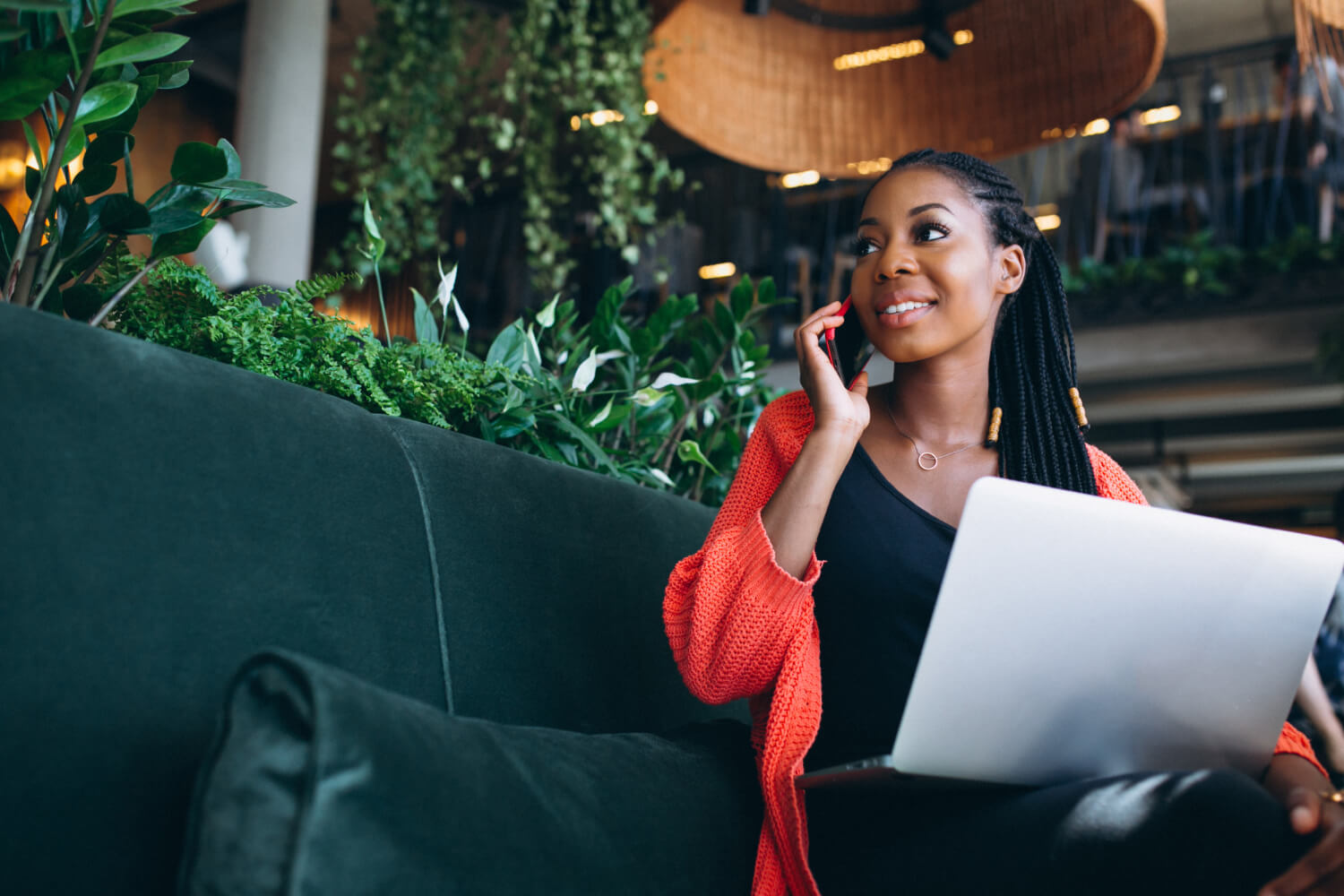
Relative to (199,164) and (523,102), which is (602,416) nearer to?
(199,164)

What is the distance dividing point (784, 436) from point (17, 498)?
85cm

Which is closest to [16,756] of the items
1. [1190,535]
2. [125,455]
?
[125,455]

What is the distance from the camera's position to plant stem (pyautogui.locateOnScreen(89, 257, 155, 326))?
923 mm

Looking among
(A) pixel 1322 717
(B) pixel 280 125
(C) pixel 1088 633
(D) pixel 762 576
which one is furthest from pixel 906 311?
(B) pixel 280 125

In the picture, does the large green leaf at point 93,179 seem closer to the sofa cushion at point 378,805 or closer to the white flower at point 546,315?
the sofa cushion at point 378,805

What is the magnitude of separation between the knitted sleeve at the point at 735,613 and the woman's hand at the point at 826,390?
0.47ft

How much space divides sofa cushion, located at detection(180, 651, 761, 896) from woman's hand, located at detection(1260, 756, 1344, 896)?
1.56 feet

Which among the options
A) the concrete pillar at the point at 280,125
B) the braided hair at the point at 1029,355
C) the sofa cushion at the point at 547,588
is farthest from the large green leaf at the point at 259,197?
the concrete pillar at the point at 280,125

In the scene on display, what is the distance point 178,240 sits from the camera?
3.06ft

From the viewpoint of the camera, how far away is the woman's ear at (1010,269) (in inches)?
53.3

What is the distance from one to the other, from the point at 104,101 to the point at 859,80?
5.59ft

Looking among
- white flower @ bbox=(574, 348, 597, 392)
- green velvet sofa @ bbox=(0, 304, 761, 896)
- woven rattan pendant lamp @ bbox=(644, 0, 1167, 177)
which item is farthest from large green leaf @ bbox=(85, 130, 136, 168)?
woven rattan pendant lamp @ bbox=(644, 0, 1167, 177)

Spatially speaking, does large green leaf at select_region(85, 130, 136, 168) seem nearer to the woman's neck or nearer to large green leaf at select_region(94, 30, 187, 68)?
large green leaf at select_region(94, 30, 187, 68)

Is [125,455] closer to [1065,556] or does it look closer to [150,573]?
[150,573]
